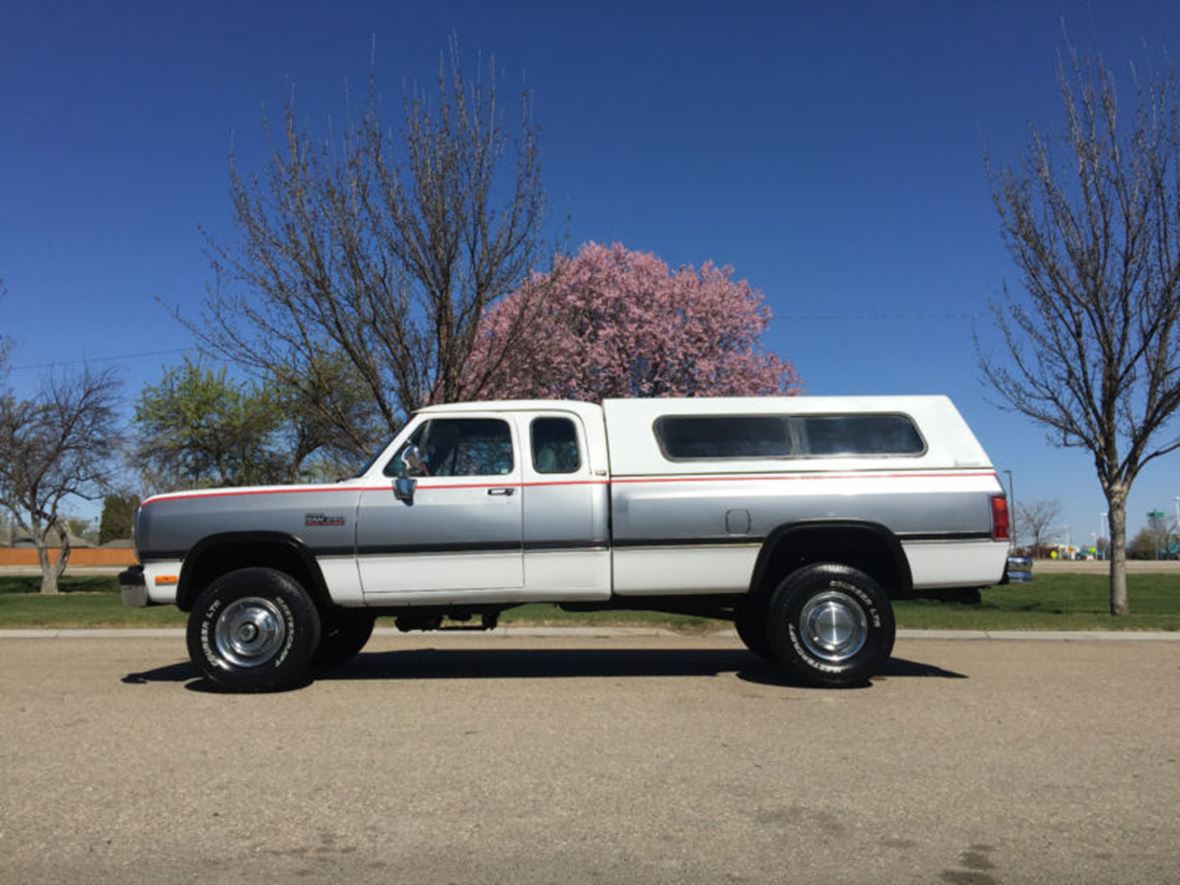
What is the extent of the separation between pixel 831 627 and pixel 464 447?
10.3ft

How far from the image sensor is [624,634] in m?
11.5

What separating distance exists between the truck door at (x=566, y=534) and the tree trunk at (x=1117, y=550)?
11.5 m

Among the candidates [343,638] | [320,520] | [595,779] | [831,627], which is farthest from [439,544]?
[831,627]

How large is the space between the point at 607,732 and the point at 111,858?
283cm

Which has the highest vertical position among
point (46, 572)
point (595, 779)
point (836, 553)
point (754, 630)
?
point (836, 553)

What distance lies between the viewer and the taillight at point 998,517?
24.1ft

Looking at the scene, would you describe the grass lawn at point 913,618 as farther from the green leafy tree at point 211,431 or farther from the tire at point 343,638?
the green leafy tree at point 211,431

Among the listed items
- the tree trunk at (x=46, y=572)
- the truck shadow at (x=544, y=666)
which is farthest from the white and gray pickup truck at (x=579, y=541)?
the tree trunk at (x=46, y=572)

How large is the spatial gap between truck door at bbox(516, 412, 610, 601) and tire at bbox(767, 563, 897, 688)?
1.39 meters

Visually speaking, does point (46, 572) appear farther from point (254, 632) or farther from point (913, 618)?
point (913, 618)

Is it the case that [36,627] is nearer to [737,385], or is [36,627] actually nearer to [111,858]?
[111,858]

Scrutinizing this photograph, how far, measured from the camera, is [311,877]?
349cm

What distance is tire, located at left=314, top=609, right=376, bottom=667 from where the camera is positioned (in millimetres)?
8031

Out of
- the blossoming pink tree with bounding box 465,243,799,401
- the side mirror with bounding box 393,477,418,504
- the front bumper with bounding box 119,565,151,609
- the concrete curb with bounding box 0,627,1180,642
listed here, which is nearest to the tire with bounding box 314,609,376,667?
the side mirror with bounding box 393,477,418,504
